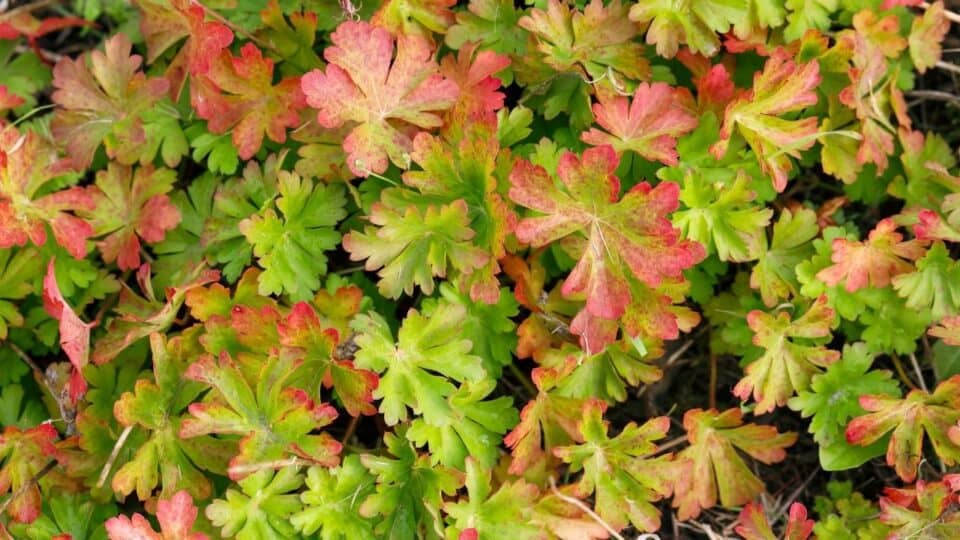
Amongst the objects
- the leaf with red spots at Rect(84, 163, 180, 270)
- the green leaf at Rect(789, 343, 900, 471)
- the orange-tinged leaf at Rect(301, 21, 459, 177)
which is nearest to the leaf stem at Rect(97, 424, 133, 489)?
the leaf with red spots at Rect(84, 163, 180, 270)

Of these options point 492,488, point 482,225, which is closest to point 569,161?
point 482,225

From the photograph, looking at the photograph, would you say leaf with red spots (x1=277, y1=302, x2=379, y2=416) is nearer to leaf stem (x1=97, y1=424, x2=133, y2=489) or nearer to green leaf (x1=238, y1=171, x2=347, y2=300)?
green leaf (x1=238, y1=171, x2=347, y2=300)

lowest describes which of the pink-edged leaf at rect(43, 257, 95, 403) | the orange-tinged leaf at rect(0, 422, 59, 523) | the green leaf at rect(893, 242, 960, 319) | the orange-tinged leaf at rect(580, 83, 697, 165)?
the orange-tinged leaf at rect(0, 422, 59, 523)

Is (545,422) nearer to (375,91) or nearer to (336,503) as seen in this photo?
(336,503)

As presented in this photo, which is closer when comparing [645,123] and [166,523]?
[166,523]

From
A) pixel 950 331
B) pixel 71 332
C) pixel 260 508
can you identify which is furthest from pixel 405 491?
pixel 950 331

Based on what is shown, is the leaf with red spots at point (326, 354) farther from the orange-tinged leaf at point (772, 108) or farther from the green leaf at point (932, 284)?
the green leaf at point (932, 284)

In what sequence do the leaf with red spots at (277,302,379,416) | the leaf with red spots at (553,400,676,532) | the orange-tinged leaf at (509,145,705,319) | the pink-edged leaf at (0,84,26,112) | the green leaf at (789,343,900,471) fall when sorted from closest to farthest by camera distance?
the orange-tinged leaf at (509,145,705,319) < the leaf with red spots at (277,302,379,416) < the leaf with red spots at (553,400,676,532) < the green leaf at (789,343,900,471) < the pink-edged leaf at (0,84,26,112)
